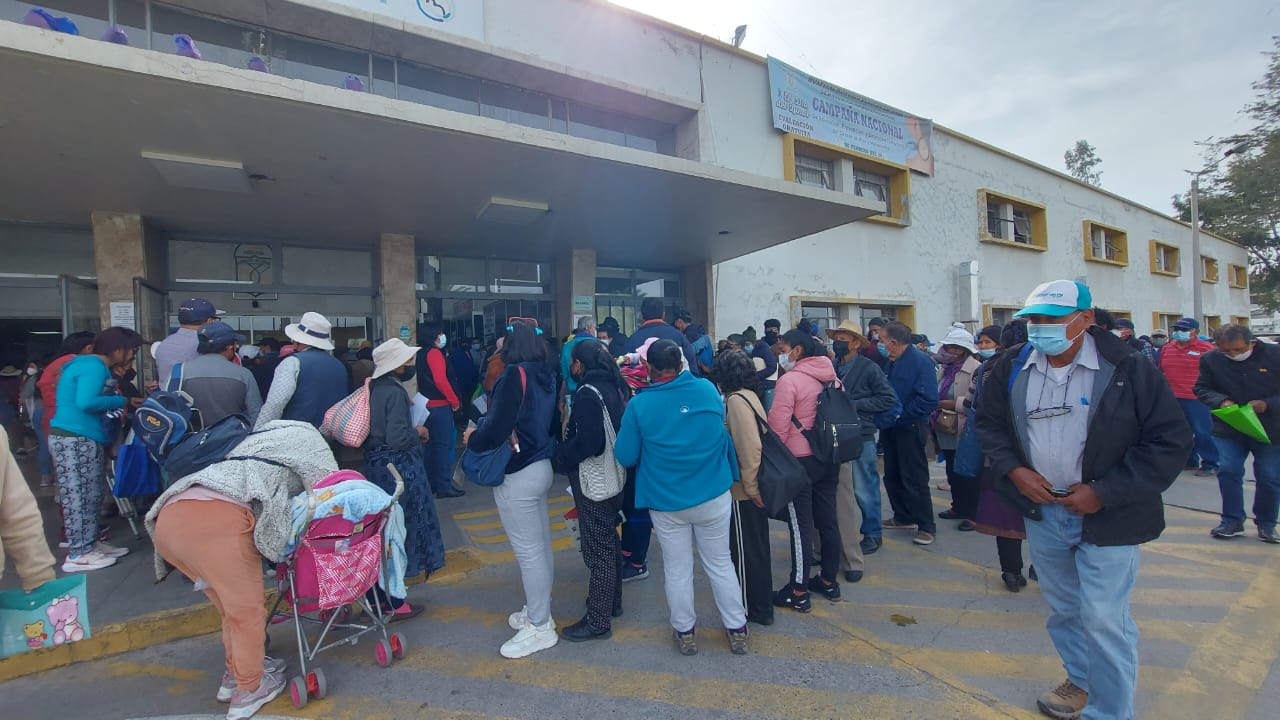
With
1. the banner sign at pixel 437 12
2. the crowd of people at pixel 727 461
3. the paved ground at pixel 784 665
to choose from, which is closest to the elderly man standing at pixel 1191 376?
the crowd of people at pixel 727 461

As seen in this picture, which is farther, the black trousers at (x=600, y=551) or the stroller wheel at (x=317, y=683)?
the black trousers at (x=600, y=551)

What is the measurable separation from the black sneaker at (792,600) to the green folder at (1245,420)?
396 cm

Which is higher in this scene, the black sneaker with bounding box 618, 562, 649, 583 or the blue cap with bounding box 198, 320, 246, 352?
the blue cap with bounding box 198, 320, 246, 352

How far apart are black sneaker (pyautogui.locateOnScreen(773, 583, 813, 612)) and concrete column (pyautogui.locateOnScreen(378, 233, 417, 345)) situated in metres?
6.93

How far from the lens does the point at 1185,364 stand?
6.51m

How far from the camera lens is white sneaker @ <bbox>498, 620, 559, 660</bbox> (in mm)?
3160

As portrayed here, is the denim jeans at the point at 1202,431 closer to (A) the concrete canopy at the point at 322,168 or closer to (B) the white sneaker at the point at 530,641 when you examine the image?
(A) the concrete canopy at the point at 322,168

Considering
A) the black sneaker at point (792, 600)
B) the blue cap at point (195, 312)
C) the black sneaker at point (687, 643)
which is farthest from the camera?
the blue cap at point (195, 312)

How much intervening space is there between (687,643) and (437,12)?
8889 mm

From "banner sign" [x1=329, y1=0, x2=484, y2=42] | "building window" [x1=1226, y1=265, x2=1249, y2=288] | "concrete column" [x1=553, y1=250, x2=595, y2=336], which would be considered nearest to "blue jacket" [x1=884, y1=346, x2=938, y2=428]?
"concrete column" [x1=553, y1=250, x2=595, y2=336]

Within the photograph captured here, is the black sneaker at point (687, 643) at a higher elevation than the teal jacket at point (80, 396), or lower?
lower

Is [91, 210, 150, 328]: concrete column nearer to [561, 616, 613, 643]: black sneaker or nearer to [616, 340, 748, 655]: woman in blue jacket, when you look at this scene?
[561, 616, 613, 643]: black sneaker

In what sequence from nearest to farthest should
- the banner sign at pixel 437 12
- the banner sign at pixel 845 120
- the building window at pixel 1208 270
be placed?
the banner sign at pixel 437 12
the banner sign at pixel 845 120
the building window at pixel 1208 270

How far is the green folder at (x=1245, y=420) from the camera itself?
172 inches
